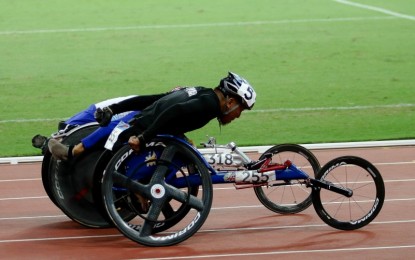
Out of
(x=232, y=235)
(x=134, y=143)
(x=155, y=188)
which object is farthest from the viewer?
(x=232, y=235)

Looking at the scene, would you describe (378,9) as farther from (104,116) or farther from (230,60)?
(104,116)

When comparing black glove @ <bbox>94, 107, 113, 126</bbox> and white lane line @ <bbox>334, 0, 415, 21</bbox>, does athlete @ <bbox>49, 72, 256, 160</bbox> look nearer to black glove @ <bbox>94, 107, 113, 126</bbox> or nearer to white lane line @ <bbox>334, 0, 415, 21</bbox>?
black glove @ <bbox>94, 107, 113, 126</bbox>

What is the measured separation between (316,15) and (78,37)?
4489 millimetres

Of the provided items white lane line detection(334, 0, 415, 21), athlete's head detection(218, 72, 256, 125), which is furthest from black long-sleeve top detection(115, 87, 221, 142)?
white lane line detection(334, 0, 415, 21)

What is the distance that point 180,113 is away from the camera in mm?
8828

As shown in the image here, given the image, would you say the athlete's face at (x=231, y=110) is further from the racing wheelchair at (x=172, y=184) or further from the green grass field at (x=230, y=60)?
the green grass field at (x=230, y=60)

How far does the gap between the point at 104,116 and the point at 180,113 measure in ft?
2.04

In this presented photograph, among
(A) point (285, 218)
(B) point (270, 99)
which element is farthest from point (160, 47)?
(A) point (285, 218)

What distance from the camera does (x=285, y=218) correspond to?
979 centimetres

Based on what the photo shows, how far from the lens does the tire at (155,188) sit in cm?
885

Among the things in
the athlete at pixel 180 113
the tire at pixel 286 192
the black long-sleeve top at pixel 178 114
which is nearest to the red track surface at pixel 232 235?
the tire at pixel 286 192

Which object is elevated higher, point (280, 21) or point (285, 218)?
point (280, 21)

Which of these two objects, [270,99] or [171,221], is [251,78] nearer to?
[270,99]

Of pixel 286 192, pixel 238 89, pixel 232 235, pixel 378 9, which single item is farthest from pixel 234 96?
pixel 378 9
